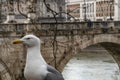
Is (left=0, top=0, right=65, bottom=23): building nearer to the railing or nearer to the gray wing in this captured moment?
the railing

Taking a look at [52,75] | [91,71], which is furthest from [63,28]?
[52,75]

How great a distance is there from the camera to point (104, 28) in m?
18.1

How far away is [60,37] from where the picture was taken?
17500mm

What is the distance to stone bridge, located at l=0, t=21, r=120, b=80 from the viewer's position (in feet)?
55.5

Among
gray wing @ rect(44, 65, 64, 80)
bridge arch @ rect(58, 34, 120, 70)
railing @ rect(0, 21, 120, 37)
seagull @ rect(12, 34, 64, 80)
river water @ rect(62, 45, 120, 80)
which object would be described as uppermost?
seagull @ rect(12, 34, 64, 80)

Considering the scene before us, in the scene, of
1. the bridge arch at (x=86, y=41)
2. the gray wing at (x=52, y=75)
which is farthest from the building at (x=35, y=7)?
the gray wing at (x=52, y=75)

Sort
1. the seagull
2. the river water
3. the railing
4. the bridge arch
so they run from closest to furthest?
the seagull → the railing → the bridge arch → the river water

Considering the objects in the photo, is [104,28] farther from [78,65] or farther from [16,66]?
[78,65]

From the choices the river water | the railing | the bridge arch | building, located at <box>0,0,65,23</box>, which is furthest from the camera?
the river water

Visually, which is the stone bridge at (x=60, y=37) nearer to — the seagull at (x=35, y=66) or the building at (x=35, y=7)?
the building at (x=35, y=7)

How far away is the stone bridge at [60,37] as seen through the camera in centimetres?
1692

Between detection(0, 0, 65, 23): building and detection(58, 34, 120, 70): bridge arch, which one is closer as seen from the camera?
detection(0, 0, 65, 23): building

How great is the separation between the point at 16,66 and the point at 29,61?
44.9 ft

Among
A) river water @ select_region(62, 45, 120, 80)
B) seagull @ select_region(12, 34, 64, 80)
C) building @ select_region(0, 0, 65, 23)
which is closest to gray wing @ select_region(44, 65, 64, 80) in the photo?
seagull @ select_region(12, 34, 64, 80)
